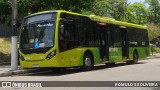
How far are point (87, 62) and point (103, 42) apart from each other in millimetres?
2732

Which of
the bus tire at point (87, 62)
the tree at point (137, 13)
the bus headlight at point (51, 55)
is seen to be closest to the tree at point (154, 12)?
the tree at point (137, 13)

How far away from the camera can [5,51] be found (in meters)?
31.8

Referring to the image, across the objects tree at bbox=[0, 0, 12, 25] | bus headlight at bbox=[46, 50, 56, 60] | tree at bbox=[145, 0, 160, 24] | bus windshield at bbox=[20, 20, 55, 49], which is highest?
tree at bbox=[145, 0, 160, 24]

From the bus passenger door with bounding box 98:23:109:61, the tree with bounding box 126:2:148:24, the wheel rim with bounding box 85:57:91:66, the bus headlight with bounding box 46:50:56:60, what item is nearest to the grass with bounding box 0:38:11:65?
the bus passenger door with bounding box 98:23:109:61

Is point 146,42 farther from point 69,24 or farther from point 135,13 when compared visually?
point 135,13

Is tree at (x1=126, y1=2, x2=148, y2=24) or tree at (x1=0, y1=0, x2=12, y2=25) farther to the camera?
tree at (x1=126, y1=2, x2=148, y2=24)

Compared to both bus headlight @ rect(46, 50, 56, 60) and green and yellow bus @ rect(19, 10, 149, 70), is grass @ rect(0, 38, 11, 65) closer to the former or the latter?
green and yellow bus @ rect(19, 10, 149, 70)

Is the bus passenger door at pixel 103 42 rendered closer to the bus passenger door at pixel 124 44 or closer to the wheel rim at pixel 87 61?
the wheel rim at pixel 87 61

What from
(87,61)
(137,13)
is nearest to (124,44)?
(87,61)

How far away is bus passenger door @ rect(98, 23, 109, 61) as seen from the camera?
22875 mm

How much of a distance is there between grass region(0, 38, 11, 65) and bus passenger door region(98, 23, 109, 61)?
314 inches

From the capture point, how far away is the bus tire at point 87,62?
20.7 metres

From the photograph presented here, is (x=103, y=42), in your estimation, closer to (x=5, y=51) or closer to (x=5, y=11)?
(x=5, y=11)

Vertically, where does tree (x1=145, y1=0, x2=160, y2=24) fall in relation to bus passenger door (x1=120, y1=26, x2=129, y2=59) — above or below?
above
